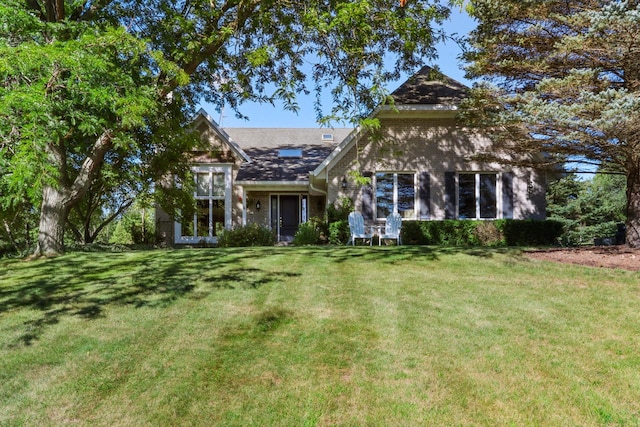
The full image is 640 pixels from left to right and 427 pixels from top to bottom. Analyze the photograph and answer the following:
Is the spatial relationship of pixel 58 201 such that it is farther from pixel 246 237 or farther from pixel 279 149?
pixel 279 149

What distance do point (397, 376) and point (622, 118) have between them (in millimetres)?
6398

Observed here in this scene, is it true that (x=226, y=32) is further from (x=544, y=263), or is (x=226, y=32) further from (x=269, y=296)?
(x=544, y=263)

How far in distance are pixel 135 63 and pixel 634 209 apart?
11.9 meters

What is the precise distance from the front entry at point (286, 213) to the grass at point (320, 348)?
35.5ft

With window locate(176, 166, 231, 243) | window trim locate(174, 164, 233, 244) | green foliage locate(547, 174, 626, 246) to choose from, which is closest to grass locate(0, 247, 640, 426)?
window trim locate(174, 164, 233, 244)

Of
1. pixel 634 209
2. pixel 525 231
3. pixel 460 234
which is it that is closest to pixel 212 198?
pixel 460 234

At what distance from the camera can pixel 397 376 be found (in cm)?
337

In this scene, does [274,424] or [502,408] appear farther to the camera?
[502,408]

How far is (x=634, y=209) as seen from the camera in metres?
9.34

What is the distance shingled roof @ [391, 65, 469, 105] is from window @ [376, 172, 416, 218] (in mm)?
2577

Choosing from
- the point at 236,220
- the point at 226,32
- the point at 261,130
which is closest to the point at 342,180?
the point at 236,220

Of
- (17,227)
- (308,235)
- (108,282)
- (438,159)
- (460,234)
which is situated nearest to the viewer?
(108,282)

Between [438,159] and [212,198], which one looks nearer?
[438,159]

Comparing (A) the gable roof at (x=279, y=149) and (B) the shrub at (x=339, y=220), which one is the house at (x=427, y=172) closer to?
(B) the shrub at (x=339, y=220)
